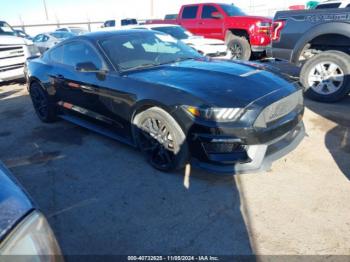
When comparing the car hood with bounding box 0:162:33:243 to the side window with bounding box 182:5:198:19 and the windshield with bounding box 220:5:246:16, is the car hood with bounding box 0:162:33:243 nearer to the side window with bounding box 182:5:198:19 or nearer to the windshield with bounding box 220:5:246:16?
the windshield with bounding box 220:5:246:16

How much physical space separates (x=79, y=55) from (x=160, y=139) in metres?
1.91

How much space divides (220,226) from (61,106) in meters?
3.34

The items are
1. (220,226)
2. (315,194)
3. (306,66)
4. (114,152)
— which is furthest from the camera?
(306,66)

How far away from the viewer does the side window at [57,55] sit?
189 inches

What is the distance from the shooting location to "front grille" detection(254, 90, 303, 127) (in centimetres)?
296

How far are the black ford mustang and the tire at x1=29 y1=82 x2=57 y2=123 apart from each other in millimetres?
538

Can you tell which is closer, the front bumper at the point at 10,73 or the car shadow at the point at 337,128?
the car shadow at the point at 337,128

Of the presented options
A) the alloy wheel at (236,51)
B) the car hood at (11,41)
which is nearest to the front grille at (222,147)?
the alloy wheel at (236,51)

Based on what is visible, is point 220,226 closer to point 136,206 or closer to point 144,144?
point 136,206

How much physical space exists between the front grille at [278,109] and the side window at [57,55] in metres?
3.29

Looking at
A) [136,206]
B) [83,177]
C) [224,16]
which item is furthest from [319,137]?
[224,16]

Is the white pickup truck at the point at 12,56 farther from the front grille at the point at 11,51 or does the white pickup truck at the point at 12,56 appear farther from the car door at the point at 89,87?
the car door at the point at 89,87

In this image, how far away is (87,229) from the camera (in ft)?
9.10

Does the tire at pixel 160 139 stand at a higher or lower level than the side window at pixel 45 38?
higher
